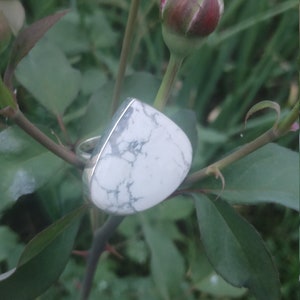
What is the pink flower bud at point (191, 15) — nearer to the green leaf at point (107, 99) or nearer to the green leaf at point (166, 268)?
the green leaf at point (107, 99)

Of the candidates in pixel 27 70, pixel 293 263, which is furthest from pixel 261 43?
pixel 27 70

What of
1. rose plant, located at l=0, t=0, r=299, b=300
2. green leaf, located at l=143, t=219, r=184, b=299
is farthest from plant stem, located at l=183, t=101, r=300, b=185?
green leaf, located at l=143, t=219, r=184, b=299

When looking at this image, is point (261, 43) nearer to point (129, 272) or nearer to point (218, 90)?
point (218, 90)

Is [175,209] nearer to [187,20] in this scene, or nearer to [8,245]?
[8,245]

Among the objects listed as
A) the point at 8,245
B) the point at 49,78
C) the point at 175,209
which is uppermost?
the point at 49,78

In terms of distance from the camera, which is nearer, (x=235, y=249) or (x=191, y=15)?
(x=191, y=15)

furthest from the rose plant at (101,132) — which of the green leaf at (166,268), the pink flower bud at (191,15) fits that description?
the green leaf at (166,268)

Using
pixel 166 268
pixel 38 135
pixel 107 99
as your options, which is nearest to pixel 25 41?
pixel 38 135
